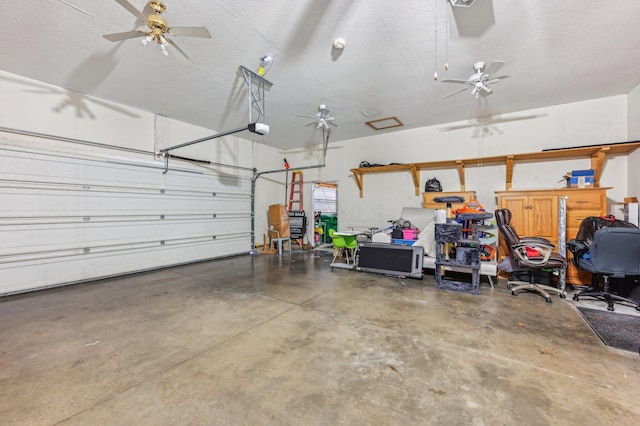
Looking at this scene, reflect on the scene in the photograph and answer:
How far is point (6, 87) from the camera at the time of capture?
361cm

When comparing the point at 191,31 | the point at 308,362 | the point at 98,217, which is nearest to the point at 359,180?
the point at 191,31

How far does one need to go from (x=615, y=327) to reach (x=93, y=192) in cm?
745

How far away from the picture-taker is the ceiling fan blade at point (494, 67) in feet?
10.3

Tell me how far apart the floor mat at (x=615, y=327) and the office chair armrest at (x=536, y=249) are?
653 millimetres

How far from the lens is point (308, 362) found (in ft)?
6.50

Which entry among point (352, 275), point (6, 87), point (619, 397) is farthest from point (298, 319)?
point (6, 87)

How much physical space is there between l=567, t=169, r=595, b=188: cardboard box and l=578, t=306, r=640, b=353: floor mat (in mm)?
2276

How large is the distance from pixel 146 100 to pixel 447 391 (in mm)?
5993

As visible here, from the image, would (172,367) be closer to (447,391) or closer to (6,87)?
(447,391)

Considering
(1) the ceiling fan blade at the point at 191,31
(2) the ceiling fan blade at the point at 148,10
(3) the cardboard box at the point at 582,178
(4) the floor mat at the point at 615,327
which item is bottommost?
(4) the floor mat at the point at 615,327

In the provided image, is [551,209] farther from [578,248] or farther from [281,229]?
[281,229]

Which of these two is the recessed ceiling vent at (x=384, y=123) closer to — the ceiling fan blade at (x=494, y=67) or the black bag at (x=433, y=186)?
the black bag at (x=433, y=186)

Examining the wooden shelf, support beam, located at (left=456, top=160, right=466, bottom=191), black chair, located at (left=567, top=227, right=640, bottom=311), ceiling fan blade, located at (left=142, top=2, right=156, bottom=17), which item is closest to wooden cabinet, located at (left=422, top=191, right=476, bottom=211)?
support beam, located at (left=456, top=160, right=466, bottom=191)

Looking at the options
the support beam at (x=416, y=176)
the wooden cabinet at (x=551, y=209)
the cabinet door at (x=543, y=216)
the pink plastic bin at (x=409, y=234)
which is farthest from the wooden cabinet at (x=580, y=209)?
the support beam at (x=416, y=176)
